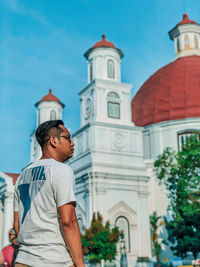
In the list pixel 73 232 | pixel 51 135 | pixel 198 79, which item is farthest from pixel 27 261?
pixel 198 79

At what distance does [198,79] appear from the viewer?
40.8 m

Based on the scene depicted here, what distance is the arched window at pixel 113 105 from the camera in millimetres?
31219

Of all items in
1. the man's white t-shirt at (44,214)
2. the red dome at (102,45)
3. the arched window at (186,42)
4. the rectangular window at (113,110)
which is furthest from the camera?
the arched window at (186,42)

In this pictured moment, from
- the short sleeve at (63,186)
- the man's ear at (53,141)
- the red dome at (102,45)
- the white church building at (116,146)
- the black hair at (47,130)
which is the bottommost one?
the short sleeve at (63,186)

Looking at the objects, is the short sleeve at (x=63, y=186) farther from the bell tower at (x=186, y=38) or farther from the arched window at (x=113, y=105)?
the bell tower at (x=186, y=38)

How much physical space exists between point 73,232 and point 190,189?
18.1 meters

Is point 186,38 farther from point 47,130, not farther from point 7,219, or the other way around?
point 47,130

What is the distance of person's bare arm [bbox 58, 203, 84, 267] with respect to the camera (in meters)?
2.57

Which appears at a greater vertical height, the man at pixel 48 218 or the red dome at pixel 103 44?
the red dome at pixel 103 44

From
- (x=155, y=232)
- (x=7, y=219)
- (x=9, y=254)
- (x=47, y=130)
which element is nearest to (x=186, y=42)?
(x=155, y=232)

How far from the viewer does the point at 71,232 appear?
2.60m

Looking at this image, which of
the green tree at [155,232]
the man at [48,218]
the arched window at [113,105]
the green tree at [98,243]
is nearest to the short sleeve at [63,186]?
the man at [48,218]

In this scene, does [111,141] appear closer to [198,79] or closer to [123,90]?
[123,90]

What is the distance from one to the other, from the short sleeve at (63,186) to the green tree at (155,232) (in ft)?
108
